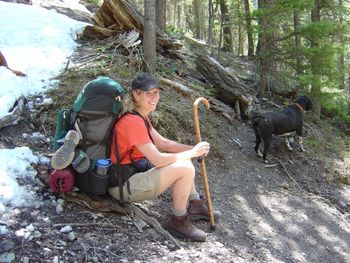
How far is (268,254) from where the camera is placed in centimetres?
526

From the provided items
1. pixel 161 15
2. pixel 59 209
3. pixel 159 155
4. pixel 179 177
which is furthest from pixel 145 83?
pixel 161 15

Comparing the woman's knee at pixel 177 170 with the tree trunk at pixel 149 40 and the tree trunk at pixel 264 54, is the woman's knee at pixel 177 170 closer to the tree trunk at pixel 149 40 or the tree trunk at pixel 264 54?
the tree trunk at pixel 149 40

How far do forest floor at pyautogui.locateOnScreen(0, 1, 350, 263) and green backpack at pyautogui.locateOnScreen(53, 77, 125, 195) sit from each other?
39cm

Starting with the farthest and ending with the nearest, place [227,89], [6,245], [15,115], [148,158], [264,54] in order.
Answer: [264,54] → [227,89] → [15,115] → [148,158] → [6,245]

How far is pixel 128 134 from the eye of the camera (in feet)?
14.1

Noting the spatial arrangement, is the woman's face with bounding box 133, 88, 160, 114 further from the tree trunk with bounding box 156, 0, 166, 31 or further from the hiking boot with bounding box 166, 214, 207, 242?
the tree trunk with bounding box 156, 0, 166, 31

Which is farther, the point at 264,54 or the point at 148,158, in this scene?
the point at 264,54

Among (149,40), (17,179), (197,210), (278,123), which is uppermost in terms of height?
(149,40)

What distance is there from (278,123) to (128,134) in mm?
5601

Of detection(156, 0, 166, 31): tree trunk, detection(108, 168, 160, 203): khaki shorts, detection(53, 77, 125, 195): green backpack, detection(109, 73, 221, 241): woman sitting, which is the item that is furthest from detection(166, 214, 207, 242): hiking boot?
detection(156, 0, 166, 31): tree trunk

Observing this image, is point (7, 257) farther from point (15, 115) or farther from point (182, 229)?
point (15, 115)

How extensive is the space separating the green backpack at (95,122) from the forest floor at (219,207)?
39 centimetres

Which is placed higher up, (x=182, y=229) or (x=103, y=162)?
(x=103, y=162)

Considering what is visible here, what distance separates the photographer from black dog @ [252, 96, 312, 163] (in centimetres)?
873
